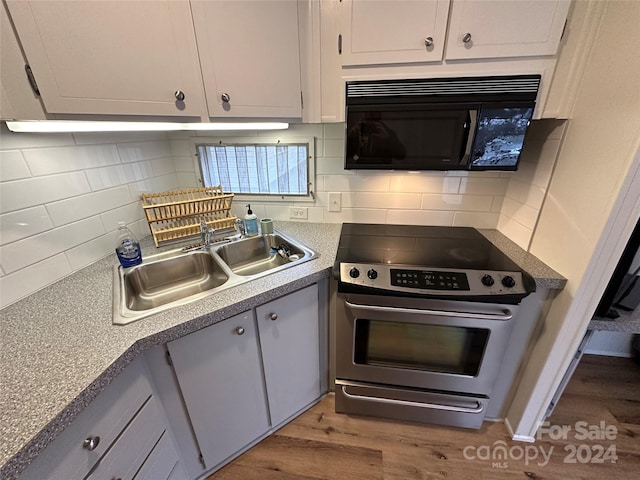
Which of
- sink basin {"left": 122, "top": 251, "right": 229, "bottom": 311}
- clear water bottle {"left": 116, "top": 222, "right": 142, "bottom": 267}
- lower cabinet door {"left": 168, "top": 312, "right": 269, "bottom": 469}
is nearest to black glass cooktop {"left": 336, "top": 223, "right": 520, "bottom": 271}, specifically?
lower cabinet door {"left": 168, "top": 312, "right": 269, "bottom": 469}

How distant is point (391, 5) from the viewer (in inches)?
38.1

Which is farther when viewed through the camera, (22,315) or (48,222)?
(48,222)

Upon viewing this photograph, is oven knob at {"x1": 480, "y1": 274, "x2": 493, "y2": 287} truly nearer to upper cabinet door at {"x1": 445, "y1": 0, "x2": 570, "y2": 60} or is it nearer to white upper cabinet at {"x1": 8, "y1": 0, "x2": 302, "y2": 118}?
upper cabinet door at {"x1": 445, "y1": 0, "x2": 570, "y2": 60}

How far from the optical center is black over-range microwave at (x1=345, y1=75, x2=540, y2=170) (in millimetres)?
1027

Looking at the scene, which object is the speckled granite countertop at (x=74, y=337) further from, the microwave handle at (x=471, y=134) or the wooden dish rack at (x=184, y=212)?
the microwave handle at (x=471, y=134)

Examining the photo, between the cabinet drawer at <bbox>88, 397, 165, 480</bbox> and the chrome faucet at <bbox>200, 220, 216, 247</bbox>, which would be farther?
the chrome faucet at <bbox>200, 220, 216, 247</bbox>

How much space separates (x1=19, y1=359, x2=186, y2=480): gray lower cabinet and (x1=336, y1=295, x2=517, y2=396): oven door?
78cm

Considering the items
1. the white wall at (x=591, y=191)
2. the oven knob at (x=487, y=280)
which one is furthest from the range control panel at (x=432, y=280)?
the white wall at (x=591, y=191)

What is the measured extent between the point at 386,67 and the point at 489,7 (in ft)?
1.26

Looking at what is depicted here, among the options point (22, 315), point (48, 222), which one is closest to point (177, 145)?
point (48, 222)

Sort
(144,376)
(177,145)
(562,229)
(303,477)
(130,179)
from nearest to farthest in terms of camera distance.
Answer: (144,376)
(562,229)
(303,477)
(130,179)
(177,145)

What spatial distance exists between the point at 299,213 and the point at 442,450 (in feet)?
5.00

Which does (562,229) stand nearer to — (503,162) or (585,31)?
(503,162)

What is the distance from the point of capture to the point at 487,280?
1.07 m
